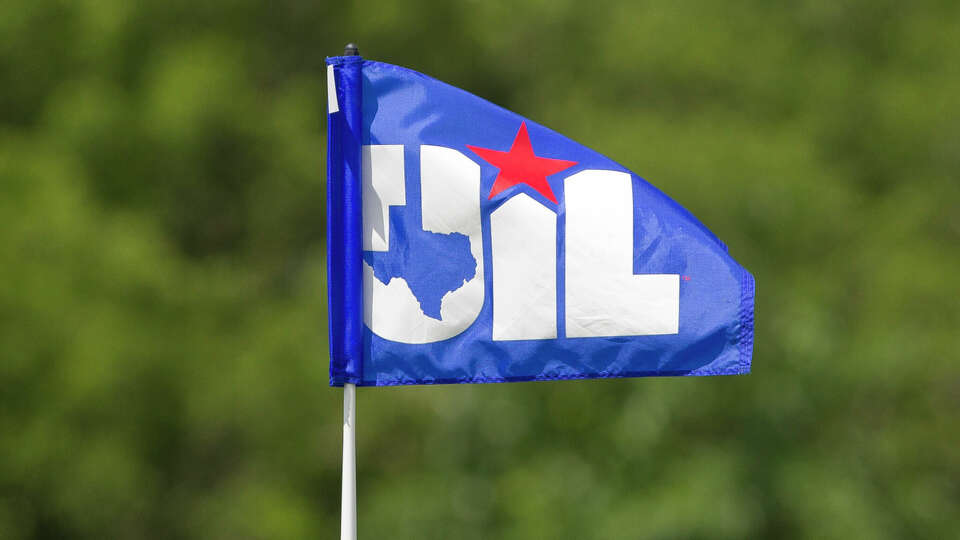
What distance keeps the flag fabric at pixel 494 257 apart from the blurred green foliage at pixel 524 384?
5.82ft

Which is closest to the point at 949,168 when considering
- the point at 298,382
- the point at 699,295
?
the point at 699,295

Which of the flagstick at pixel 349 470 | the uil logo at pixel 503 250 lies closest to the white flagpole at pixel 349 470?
the flagstick at pixel 349 470

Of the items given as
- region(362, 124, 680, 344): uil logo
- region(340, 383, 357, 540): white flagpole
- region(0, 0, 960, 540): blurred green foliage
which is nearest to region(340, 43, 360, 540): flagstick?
region(340, 383, 357, 540): white flagpole

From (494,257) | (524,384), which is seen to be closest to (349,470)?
(494,257)

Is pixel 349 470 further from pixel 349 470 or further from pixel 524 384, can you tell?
pixel 524 384

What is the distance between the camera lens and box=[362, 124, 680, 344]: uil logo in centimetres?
151

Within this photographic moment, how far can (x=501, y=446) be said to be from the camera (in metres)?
3.36

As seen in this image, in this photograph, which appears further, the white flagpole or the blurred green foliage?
the blurred green foliage

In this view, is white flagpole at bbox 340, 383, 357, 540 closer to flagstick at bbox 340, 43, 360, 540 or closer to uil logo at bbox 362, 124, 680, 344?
flagstick at bbox 340, 43, 360, 540

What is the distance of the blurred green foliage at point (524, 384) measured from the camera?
3129mm

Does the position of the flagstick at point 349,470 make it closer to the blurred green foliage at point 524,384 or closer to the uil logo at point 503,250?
the uil logo at point 503,250

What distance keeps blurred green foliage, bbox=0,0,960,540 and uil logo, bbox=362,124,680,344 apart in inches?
70.6

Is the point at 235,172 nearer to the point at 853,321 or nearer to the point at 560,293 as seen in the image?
the point at 560,293

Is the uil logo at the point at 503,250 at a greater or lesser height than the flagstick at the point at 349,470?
greater
